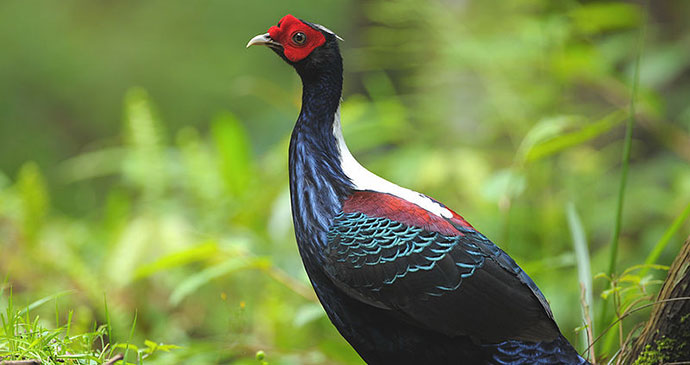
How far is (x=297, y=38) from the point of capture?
2.09 meters

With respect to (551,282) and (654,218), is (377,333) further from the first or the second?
(654,218)

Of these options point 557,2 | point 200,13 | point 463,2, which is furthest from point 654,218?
point 200,13

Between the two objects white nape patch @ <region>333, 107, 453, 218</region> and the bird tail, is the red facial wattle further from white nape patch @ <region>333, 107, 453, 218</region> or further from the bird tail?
the bird tail

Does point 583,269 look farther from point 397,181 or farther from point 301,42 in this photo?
point 397,181

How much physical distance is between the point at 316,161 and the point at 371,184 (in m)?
0.19

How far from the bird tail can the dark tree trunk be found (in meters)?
0.20

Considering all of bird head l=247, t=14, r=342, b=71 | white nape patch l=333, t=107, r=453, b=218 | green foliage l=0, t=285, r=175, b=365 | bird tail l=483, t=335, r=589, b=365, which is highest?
bird head l=247, t=14, r=342, b=71

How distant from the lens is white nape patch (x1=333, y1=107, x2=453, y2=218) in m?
2.02

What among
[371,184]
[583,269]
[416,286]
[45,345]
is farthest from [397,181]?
[45,345]

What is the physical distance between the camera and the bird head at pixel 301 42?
2088 millimetres

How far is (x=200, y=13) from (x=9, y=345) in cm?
1030

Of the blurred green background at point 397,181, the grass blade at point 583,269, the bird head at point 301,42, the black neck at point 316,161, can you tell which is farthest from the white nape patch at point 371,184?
the blurred green background at point 397,181

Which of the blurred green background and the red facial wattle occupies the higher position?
the red facial wattle

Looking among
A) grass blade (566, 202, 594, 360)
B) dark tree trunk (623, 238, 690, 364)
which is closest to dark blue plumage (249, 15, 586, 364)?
dark tree trunk (623, 238, 690, 364)
